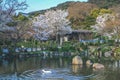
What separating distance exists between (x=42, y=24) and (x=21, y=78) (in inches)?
1188

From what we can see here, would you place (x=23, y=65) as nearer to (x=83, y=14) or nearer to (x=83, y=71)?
(x=83, y=71)

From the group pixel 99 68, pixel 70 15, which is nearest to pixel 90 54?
pixel 99 68

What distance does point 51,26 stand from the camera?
49.2 metres

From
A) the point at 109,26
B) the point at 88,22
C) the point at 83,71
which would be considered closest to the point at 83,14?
the point at 88,22

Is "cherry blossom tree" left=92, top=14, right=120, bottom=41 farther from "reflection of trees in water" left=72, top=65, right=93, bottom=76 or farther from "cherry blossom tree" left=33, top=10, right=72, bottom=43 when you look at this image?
"reflection of trees in water" left=72, top=65, right=93, bottom=76

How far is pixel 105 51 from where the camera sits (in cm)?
3897

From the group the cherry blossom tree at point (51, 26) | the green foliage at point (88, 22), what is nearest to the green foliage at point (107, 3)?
the green foliage at point (88, 22)

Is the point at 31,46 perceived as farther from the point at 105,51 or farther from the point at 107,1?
the point at 107,1

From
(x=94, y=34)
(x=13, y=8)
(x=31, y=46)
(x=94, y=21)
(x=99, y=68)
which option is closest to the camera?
(x=13, y=8)

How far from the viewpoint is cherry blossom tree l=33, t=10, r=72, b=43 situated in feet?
156

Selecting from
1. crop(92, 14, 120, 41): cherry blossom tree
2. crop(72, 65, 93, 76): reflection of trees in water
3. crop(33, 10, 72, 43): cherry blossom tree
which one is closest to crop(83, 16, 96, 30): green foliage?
crop(92, 14, 120, 41): cherry blossom tree

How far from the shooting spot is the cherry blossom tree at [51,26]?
47.4 metres

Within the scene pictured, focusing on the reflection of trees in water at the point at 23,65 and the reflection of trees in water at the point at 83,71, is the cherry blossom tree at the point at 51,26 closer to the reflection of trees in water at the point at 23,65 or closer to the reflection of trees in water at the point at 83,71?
the reflection of trees in water at the point at 23,65

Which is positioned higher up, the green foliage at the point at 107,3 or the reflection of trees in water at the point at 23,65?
the green foliage at the point at 107,3
